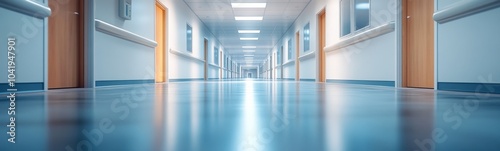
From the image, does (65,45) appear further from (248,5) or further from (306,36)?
(306,36)

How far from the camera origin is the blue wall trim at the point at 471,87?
2512 millimetres

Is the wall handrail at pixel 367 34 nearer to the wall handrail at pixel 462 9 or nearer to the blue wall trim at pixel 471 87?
the wall handrail at pixel 462 9

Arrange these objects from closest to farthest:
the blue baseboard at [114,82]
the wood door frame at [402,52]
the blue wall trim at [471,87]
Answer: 1. the blue wall trim at [471,87]
2. the wood door frame at [402,52]
3. the blue baseboard at [114,82]

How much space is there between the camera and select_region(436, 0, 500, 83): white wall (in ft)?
8.34

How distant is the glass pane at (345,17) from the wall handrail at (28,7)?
16.2 ft

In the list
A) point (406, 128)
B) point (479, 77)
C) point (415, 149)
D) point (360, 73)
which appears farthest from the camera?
point (360, 73)

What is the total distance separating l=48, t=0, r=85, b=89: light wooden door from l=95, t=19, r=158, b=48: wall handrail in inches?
9.2

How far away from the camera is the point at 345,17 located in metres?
5.92

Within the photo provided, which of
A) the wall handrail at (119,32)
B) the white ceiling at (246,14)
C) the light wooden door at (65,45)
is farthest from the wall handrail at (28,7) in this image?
the white ceiling at (246,14)

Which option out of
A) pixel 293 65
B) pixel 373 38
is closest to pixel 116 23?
pixel 373 38

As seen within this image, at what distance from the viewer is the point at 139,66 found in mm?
5594

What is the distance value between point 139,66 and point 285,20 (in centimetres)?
695

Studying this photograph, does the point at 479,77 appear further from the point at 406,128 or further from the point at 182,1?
the point at 182,1

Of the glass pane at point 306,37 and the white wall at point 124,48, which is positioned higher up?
the glass pane at point 306,37
